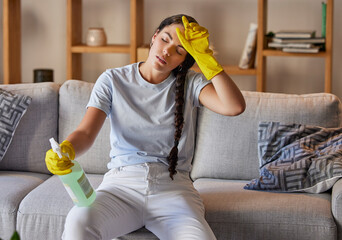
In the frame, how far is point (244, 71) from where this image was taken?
3432 millimetres

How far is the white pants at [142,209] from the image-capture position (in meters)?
1.80

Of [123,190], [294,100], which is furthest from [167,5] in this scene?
[123,190]

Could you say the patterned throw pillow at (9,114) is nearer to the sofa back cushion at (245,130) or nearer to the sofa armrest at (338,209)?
the sofa back cushion at (245,130)

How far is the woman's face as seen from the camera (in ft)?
6.68

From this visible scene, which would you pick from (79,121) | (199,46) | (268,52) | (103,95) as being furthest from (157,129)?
(268,52)

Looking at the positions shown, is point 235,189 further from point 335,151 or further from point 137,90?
point 137,90

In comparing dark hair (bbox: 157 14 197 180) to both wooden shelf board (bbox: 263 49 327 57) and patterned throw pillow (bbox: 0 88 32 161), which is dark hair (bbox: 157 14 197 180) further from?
wooden shelf board (bbox: 263 49 327 57)

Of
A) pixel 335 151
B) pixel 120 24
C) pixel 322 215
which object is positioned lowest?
pixel 322 215

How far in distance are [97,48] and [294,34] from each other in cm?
116

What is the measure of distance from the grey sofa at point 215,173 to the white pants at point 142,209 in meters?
0.22

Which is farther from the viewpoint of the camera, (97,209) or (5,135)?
(5,135)

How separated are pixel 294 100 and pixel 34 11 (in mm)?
1992

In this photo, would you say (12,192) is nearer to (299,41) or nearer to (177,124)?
(177,124)

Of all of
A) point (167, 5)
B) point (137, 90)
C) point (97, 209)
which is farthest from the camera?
point (167, 5)
